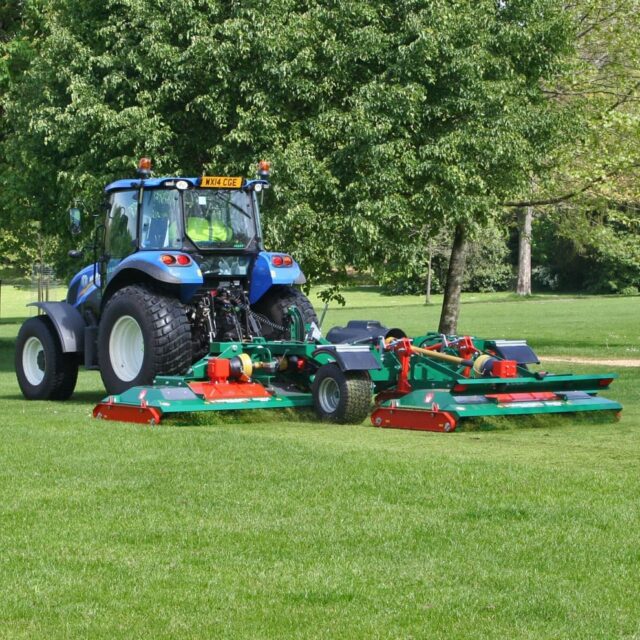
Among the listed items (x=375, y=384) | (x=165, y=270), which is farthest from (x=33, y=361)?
(x=375, y=384)

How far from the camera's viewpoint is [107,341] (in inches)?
603

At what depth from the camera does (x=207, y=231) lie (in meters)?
15.7

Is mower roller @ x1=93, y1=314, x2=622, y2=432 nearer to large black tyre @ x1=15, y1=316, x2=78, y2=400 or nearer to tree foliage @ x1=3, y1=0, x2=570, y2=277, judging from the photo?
large black tyre @ x1=15, y1=316, x2=78, y2=400

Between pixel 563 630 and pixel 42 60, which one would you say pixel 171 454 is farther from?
pixel 42 60

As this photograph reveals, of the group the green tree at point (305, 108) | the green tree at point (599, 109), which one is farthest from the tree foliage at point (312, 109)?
the green tree at point (599, 109)

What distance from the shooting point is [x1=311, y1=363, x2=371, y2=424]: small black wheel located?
1356 cm

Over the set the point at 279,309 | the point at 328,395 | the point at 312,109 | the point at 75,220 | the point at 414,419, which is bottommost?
the point at 414,419

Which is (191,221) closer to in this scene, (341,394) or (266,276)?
(266,276)

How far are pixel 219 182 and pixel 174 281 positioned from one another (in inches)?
67.1

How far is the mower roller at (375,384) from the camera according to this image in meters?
13.1

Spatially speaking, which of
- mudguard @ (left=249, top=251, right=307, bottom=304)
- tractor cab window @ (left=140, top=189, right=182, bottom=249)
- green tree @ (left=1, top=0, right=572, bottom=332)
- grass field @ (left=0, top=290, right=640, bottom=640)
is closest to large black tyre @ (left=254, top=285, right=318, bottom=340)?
mudguard @ (left=249, top=251, right=307, bottom=304)

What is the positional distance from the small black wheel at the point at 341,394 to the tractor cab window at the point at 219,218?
2.51 metres

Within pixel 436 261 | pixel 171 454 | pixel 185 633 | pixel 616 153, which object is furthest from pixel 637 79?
pixel 436 261

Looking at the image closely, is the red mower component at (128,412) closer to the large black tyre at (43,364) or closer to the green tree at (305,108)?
the large black tyre at (43,364)
